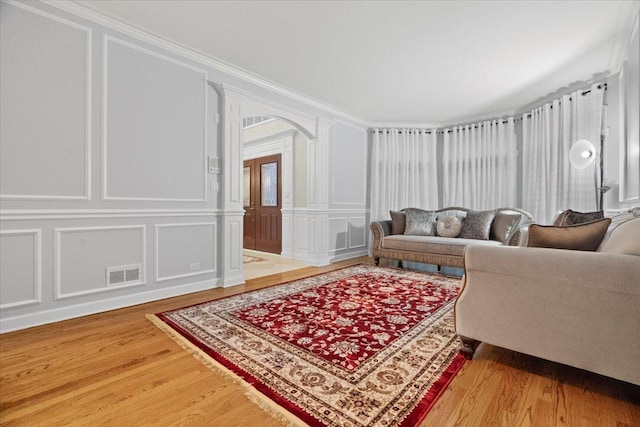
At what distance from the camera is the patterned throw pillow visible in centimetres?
448

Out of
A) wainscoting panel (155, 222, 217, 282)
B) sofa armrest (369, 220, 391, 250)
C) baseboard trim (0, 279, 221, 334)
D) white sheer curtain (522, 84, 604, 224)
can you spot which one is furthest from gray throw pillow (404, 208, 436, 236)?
baseboard trim (0, 279, 221, 334)

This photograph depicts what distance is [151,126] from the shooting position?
3.00 metres

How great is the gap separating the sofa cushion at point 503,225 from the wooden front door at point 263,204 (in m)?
3.64

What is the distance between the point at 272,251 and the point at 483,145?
4387 millimetres

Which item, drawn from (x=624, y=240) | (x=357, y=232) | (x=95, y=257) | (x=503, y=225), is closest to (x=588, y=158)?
(x=503, y=225)

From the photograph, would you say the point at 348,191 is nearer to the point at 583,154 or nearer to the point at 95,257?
the point at 583,154

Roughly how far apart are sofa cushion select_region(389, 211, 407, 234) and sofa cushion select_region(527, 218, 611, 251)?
3.14 metres

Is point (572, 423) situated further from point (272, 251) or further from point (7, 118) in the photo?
point (272, 251)

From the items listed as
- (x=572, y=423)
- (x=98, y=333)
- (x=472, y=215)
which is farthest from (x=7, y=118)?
(x=472, y=215)

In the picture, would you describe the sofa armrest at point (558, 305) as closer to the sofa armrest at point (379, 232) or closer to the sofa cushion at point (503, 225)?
the sofa cushion at point (503, 225)

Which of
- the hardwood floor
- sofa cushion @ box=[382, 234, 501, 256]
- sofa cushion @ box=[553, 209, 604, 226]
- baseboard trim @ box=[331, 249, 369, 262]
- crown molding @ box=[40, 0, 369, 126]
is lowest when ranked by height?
the hardwood floor

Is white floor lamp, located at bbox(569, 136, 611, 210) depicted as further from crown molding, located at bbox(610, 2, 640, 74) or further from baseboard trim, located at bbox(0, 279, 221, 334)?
baseboard trim, located at bbox(0, 279, 221, 334)

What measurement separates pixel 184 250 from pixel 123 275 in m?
0.61

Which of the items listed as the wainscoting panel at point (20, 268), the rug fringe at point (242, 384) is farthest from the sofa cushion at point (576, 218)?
the wainscoting panel at point (20, 268)
